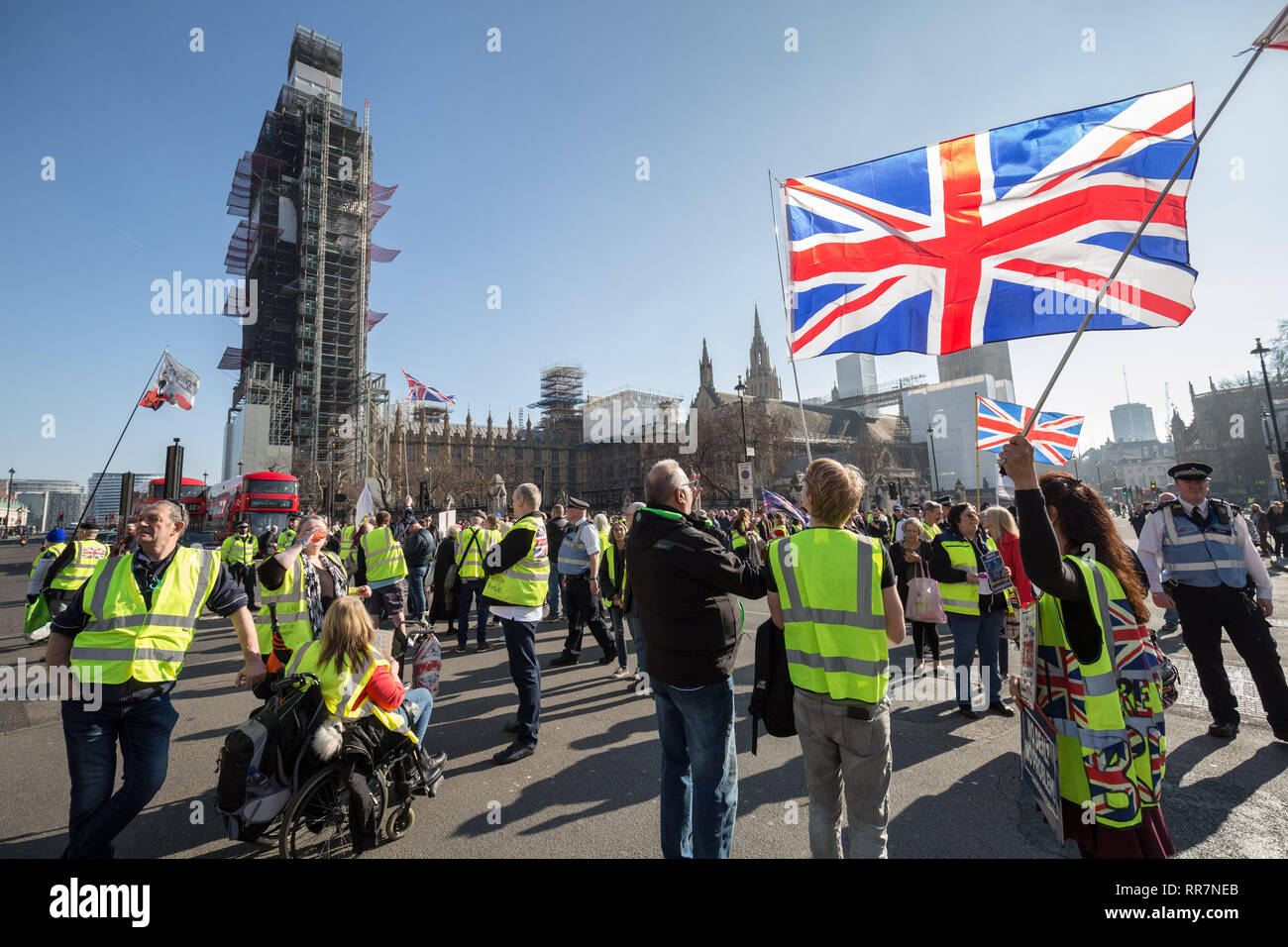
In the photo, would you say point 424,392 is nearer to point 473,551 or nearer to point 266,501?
→ point 266,501

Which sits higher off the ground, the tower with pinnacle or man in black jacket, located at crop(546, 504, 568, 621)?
the tower with pinnacle

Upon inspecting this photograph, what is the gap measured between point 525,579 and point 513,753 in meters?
1.37

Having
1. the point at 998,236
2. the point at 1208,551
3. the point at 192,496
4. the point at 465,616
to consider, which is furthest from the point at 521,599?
the point at 192,496

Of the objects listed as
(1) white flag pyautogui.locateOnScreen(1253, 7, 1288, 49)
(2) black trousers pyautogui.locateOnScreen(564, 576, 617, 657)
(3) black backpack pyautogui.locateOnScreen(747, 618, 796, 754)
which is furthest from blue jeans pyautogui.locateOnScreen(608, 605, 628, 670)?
(1) white flag pyautogui.locateOnScreen(1253, 7, 1288, 49)

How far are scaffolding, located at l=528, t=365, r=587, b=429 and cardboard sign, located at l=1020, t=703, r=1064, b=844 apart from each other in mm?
85749

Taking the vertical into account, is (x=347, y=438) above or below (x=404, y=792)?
above

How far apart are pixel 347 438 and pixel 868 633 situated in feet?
182

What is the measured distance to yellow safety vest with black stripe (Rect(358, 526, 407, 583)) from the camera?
7.83m

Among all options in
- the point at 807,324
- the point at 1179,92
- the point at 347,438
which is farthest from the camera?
the point at 347,438

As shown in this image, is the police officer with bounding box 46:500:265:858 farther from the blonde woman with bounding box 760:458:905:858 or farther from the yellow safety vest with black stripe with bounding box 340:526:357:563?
the yellow safety vest with black stripe with bounding box 340:526:357:563

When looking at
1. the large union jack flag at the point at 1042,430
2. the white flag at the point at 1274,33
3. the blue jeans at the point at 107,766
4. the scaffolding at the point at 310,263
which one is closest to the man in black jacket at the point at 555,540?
the blue jeans at the point at 107,766

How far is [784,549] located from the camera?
2.58 m
